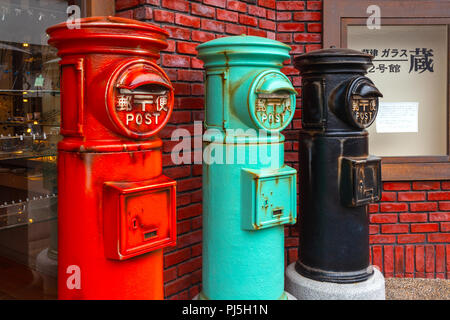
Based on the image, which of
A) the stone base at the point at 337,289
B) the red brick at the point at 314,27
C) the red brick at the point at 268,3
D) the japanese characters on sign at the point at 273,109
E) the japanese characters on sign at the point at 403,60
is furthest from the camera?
the japanese characters on sign at the point at 403,60

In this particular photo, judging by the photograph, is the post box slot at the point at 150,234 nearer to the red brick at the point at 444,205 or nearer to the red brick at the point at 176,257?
the red brick at the point at 176,257

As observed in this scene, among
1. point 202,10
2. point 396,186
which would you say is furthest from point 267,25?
point 396,186

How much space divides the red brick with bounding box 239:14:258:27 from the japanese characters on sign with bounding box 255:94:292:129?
3.82 feet

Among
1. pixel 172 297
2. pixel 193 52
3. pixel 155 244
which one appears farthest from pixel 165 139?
pixel 172 297

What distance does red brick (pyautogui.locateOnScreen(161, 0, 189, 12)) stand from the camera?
9.00 ft

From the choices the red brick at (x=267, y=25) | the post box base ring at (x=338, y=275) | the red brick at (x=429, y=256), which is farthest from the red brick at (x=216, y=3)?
the red brick at (x=429, y=256)

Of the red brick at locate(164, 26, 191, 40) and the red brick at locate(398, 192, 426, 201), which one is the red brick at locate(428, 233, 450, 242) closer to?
the red brick at locate(398, 192, 426, 201)

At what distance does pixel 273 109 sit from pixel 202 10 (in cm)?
106

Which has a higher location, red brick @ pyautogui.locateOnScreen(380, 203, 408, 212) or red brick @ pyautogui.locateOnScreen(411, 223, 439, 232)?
red brick @ pyautogui.locateOnScreen(380, 203, 408, 212)

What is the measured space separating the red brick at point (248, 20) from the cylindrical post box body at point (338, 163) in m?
0.65

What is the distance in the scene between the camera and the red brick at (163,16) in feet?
8.82

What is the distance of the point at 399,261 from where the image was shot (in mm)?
3793

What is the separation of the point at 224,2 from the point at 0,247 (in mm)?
2202

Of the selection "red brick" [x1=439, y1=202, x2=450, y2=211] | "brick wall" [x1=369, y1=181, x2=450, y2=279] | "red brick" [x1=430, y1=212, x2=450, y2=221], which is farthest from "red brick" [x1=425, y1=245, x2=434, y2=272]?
"red brick" [x1=439, y1=202, x2=450, y2=211]
